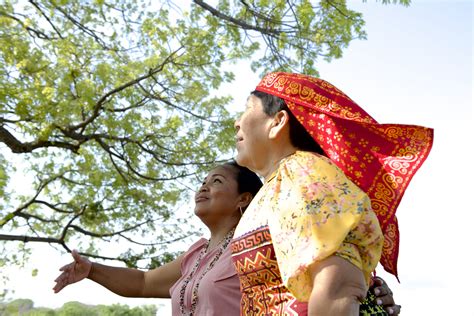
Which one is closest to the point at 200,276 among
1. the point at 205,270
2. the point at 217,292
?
the point at 205,270

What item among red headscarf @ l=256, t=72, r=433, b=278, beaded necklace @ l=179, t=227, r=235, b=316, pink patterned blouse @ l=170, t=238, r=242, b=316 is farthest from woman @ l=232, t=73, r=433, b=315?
beaded necklace @ l=179, t=227, r=235, b=316

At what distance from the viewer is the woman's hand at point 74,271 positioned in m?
2.77

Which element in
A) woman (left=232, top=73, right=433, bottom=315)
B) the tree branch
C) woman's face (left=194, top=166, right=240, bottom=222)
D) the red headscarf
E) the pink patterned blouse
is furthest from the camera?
the tree branch

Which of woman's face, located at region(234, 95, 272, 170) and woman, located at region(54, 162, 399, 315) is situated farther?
woman, located at region(54, 162, 399, 315)

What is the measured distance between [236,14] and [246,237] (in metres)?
4.85

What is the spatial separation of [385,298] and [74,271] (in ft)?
5.59

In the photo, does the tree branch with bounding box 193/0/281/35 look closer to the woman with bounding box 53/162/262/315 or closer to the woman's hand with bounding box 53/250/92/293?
the woman with bounding box 53/162/262/315

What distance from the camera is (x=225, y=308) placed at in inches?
90.7

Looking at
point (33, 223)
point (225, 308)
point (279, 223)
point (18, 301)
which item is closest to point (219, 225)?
point (225, 308)

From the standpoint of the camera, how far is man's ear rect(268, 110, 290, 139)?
166 centimetres

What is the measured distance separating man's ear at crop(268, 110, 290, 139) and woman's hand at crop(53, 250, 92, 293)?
5.08 ft

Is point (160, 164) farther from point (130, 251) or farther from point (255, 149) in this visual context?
point (255, 149)

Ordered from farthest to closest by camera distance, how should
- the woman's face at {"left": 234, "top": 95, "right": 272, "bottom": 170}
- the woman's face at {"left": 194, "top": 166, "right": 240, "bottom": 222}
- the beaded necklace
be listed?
the woman's face at {"left": 194, "top": 166, "right": 240, "bottom": 222}
the beaded necklace
the woman's face at {"left": 234, "top": 95, "right": 272, "bottom": 170}

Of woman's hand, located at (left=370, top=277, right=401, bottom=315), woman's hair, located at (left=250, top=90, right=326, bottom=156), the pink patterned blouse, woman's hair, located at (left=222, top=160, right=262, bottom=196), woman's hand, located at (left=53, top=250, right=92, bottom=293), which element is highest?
woman's hair, located at (left=222, top=160, right=262, bottom=196)
